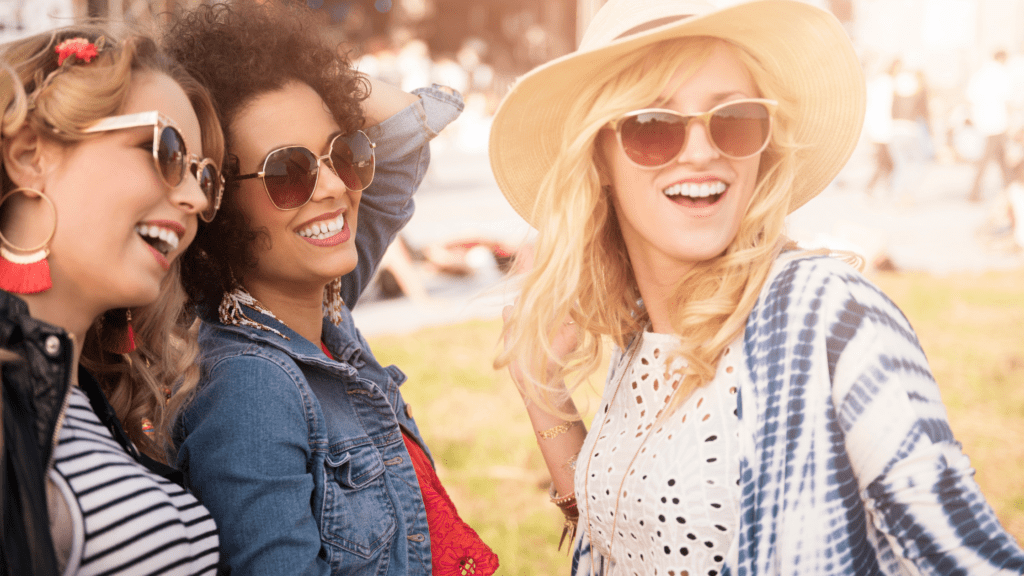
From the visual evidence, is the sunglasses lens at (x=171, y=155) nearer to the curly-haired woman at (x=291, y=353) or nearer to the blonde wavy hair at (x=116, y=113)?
the blonde wavy hair at (x=116, y=113)

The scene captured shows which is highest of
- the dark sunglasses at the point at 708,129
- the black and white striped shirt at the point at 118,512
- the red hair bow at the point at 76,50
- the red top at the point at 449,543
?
the red hair bow at the point at 76,50

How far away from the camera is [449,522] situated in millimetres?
1801

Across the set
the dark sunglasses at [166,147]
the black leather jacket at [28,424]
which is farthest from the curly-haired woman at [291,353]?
the black leather jacket at [28,424]

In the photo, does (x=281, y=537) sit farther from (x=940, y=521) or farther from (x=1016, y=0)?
(x=1016, y=0)

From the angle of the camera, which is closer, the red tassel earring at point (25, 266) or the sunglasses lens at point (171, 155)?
the red tassel earring at point (25, 266)

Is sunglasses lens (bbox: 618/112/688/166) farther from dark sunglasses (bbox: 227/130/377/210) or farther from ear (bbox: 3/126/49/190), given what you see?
ear (bbox: 3/126/49/190)

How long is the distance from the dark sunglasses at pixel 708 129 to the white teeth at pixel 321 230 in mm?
732

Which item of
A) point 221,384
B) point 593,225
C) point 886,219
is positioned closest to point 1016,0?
point 886,219

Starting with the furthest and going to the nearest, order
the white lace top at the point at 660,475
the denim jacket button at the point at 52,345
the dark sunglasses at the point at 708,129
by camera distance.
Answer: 1. the dark sunglasses at the point at 708,129
2. the white lace top at the point at 660,475
3. the denim jacket button at the point at 52,345

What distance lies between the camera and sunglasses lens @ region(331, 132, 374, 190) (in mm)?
1751

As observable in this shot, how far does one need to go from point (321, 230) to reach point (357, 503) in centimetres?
65

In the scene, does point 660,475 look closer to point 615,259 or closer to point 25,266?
point 615,259

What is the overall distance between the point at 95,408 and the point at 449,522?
87 centimetres

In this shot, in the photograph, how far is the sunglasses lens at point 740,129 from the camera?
5.03ft
